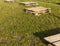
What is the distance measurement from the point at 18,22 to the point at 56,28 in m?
2.31

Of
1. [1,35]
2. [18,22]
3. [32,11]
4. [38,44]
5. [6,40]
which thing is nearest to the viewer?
[38,44]

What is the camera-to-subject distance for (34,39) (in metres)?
6.95

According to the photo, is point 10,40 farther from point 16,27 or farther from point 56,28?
point 56,28

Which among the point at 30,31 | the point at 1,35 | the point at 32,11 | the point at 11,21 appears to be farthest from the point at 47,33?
the point at 32,11

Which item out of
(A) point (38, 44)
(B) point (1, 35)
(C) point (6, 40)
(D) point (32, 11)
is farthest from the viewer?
(D) point (32, 11)

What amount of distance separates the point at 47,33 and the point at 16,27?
1784mm

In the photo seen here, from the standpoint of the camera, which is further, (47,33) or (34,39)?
(47,33)

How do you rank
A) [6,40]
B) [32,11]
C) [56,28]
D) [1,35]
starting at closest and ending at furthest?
[6,40], [1,35], [56,28], [32,11]

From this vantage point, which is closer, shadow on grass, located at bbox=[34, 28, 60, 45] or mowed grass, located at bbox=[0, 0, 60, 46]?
mowed grass, located at bbox=[0, 0, 60, 46]

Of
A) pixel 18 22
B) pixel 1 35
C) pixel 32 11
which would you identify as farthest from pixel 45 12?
pixel 1 35

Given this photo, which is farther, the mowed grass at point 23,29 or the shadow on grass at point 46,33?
the shadow on grass at point 46,33

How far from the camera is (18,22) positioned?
31.4 ft

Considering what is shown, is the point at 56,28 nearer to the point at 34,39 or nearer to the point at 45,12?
the point at 34,39

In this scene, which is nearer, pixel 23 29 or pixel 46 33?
pixel 46 33
